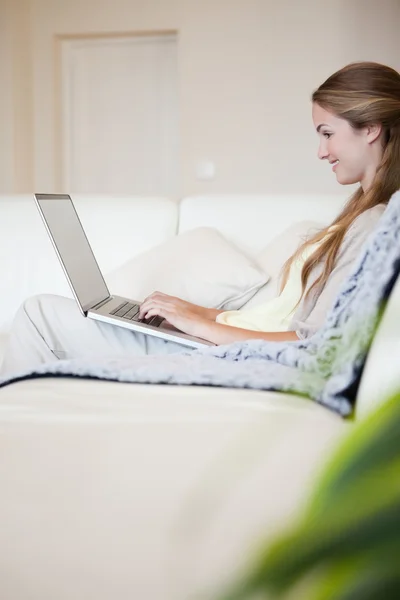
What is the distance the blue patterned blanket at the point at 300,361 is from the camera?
43.6 inches

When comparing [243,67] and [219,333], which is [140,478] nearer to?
[219,333]

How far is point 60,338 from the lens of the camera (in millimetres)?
1967

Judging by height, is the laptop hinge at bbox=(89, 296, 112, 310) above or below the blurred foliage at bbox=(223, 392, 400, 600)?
below

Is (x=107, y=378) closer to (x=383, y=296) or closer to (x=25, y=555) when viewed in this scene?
(x=383, y=296)

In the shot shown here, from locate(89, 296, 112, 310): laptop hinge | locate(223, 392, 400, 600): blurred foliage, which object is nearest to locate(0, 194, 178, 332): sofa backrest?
locate(89, 296, 112, 310): laptop hinge

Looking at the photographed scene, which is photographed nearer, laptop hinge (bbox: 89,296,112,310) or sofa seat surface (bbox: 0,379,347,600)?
sofa seat surface (bbox: 0,379,347,600)

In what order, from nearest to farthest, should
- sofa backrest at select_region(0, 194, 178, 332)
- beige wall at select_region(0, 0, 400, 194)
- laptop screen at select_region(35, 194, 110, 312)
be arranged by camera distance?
laptop screen at select_region(35, 194, 110, 312) < sofa backrest at select_region(0, 194, 178, 332) < beige wall at select_region(0, 0, 400, 194)

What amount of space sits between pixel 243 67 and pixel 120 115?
997 mm

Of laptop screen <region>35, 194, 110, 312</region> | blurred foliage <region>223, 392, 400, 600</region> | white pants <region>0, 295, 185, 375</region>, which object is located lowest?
white pants <region>0, 295, 185, 375</region>

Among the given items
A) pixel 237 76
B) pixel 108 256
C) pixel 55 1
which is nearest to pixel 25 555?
pixel 108 256

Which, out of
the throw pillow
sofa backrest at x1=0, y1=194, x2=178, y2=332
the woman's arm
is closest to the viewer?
the woman's arm

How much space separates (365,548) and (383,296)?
3.35 feet

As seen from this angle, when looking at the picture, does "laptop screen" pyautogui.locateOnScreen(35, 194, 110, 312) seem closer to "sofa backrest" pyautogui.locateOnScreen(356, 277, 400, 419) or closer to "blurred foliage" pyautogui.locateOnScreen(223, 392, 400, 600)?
"sofa backrest" pyautogui.locateOnScreen(356, 277, 400, 419)

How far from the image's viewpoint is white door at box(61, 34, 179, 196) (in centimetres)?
613
